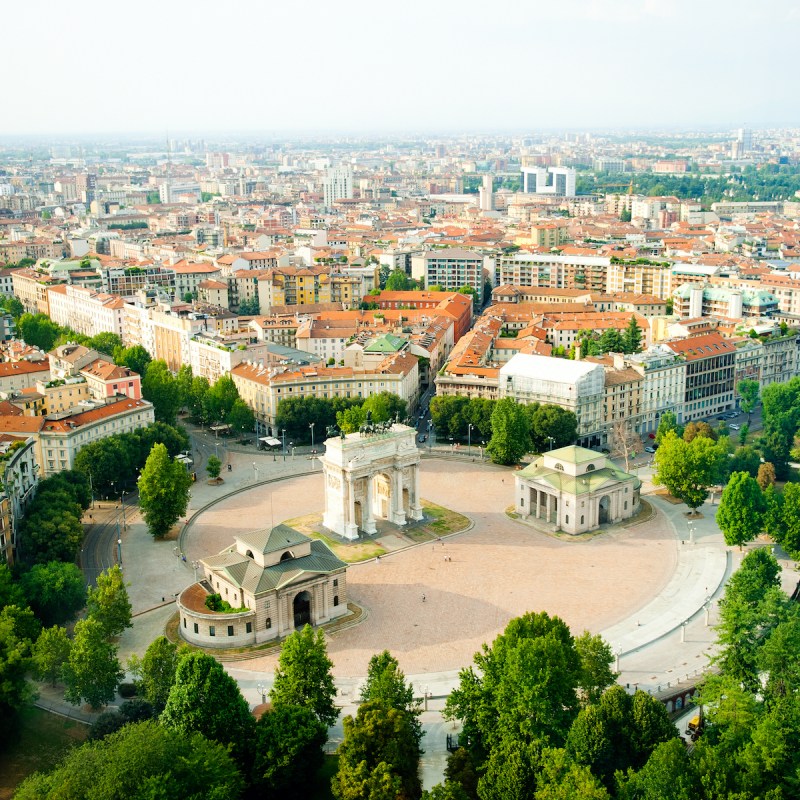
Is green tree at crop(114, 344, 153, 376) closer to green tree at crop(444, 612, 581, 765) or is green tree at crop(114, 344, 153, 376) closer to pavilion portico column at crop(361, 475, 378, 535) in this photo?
pavilion portico column at crop(361, 475, 378, 535)

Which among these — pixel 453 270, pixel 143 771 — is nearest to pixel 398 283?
pixel 453 270

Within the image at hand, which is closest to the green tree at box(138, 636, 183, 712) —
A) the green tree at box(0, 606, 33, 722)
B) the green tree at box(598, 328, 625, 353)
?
the green tree at box(0, 606, 33, 722)

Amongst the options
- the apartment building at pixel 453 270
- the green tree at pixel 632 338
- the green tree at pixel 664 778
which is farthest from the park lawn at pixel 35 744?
→ the apartment building at pixel 453 270

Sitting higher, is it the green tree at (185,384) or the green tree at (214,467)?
the green tree at (185,384)

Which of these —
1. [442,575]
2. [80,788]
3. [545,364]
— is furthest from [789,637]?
[545,364]

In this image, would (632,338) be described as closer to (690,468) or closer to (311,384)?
(311,384)

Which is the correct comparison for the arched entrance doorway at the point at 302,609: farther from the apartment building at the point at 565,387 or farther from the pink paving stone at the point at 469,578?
the apartment building at the point at 565,387

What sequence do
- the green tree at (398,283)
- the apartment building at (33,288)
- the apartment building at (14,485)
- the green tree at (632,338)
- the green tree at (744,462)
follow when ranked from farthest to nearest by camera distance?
the green tree at (398,283)
the apartment building at (33,288)
the green tree at (632,338)
the green tree at (744,462)
the apartment building at (14,485)
